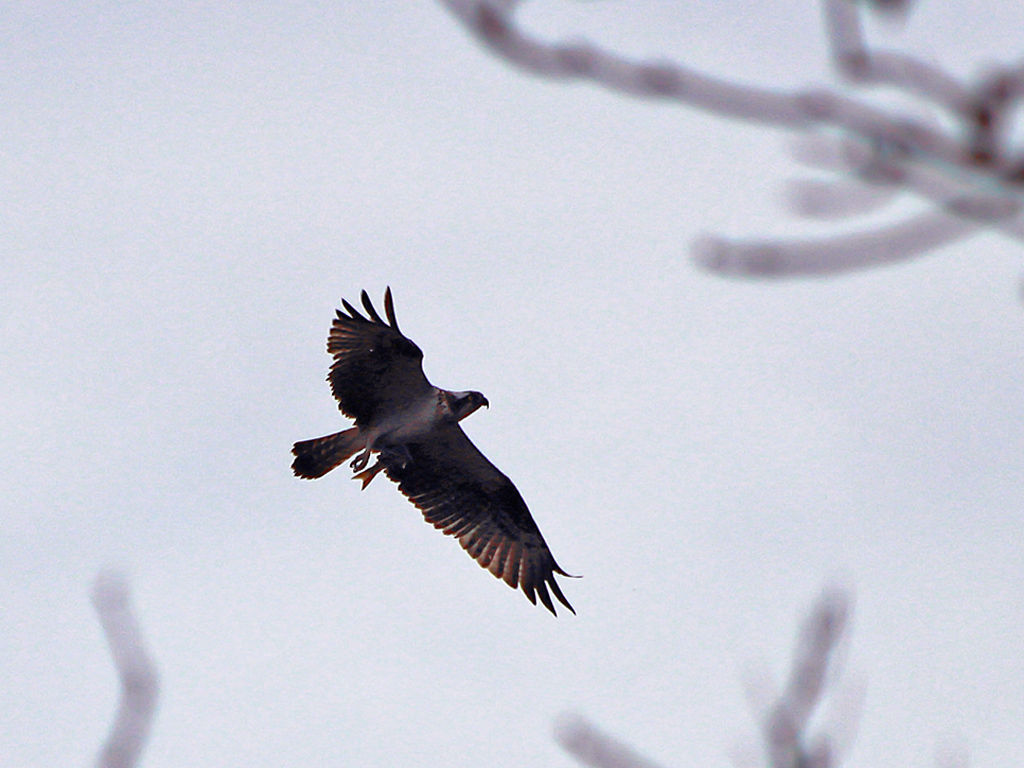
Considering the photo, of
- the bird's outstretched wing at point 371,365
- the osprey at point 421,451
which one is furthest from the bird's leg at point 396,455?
the bird's outstretched wing at point 371,365

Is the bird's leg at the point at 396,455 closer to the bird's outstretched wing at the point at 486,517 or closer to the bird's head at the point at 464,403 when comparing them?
the bird's outstretched wing at the point at 486,517

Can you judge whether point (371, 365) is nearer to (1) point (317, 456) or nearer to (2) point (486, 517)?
(1) point (317, 456)

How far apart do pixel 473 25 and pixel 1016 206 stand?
776 mm

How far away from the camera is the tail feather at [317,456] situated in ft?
39.9

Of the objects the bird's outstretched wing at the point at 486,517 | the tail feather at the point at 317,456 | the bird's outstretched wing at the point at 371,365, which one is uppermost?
the bird's outstretched wing at the point at 371,365

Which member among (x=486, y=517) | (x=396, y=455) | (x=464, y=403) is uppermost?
(x=396, y=455)

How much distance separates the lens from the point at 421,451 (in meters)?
13.2

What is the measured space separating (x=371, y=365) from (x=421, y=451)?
1.53 m

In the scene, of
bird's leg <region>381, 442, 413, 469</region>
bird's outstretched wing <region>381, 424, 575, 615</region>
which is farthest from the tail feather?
bird's outstretched wing <region>381, 424, 575, 615</region>

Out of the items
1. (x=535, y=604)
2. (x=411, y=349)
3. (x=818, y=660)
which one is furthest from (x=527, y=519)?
(x=818, y=660)

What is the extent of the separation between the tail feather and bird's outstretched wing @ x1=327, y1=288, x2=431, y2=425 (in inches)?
14.3

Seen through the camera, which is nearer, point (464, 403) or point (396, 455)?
point (464, 403)

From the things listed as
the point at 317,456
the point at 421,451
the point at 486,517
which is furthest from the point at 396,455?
the point at 486,517

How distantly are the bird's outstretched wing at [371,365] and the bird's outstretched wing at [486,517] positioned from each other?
1.24 metres
